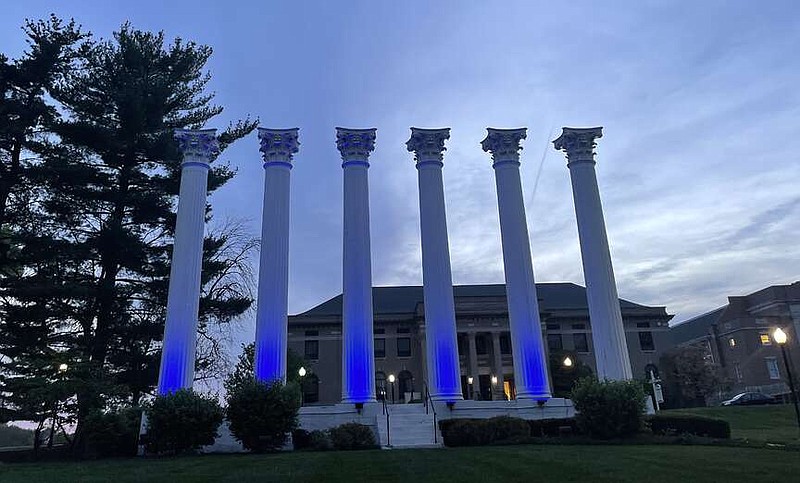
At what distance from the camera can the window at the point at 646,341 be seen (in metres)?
64.1

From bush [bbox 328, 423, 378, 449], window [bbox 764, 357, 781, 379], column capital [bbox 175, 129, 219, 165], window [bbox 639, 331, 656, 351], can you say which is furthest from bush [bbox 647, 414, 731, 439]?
window [bbox 764, 357, 781, 379]

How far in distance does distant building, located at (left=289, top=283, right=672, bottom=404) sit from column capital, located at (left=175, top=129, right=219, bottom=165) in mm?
31583

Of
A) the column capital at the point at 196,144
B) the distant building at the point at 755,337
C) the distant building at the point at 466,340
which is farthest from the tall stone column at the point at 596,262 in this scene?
the distant building at the point at 755,337

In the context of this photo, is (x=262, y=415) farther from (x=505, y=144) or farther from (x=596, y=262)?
(x=505, y=144)

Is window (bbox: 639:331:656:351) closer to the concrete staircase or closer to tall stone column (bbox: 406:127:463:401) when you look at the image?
tall stone column (bbox: 406:127:463:401)

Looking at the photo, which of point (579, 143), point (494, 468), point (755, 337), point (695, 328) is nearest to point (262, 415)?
point (494, 468)

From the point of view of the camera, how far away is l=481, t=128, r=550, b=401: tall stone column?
28219 millimetres

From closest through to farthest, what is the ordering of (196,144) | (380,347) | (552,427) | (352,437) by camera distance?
(352,437) → (552,427) → (196,144) → (380,347)

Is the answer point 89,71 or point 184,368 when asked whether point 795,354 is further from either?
point 89,71

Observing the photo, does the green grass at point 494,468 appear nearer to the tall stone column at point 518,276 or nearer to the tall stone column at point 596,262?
the tall stone column at point 518,276

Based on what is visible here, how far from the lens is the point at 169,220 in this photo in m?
35.8

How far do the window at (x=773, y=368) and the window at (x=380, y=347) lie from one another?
4376 cm

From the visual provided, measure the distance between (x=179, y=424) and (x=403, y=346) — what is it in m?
41.1

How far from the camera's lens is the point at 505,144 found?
105 ft
